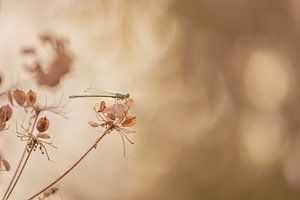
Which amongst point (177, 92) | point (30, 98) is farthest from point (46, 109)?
point (177, 92)

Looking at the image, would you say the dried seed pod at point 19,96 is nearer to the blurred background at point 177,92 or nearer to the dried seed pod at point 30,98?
the dried seed pod at point 30,98

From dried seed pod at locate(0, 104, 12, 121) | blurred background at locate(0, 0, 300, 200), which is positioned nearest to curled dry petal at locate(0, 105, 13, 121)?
dried seed pod at locate(0, 104, 12, 121)

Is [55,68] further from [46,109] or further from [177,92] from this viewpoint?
[177,92]

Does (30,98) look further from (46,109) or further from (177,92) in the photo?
(177,92)

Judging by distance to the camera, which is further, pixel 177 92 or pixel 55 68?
pixel 177 92

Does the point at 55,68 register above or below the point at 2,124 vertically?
above

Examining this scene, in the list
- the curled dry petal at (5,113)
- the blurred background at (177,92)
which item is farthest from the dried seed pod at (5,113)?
the blurred background at (177,92)

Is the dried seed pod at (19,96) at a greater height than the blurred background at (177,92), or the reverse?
the blurred background at (177,92)

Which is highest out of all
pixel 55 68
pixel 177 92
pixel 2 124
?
pixel 177 92

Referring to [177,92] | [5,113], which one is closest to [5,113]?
[5,113]

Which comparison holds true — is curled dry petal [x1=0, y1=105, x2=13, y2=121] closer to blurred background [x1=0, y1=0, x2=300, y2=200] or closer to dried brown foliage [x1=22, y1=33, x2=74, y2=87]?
dried brown foliage [x1=22, y1=33, x2=74, y2=87]
